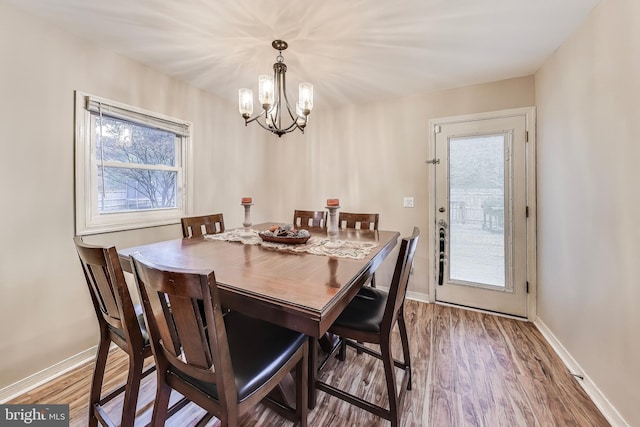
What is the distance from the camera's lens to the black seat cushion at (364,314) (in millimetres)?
1337

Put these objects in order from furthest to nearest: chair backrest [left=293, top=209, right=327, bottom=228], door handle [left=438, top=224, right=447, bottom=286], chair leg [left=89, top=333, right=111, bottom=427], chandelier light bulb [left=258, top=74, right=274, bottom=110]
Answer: door handle [left=438, top=224, right=447, bottom=286]
chair backrest [left=293, top=209, right=327, bottom=228]
chandelier light bulb [left=258, top=74, right=274, bottom=110]
chair leg [left=89, top=333, right=111, bottom=427]

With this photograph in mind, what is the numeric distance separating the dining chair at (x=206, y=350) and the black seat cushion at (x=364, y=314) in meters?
0.29

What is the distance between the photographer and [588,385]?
5.26 ft

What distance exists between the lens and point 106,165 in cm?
208

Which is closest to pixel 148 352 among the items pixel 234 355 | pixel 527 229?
pixel 234 355

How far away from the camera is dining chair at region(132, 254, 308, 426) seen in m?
0.80

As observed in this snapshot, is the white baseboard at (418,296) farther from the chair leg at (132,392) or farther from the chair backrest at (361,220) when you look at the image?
the chair leg at (132,392)

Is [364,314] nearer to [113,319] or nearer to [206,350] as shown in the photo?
[206,350]

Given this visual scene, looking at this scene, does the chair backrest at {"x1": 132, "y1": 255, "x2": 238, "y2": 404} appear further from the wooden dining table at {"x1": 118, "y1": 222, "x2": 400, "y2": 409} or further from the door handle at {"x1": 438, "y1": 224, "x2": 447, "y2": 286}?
the door handle at {"x1": 438, "y1": 224, "x2": 447, "y2": 286}

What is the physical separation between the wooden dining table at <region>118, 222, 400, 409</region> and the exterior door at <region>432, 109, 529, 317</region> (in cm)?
131

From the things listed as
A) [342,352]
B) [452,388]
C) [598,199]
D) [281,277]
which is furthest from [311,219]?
[598,199]

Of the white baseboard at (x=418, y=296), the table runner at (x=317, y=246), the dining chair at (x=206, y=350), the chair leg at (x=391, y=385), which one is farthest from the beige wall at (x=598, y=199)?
the dining chair at (x=206, y=350)

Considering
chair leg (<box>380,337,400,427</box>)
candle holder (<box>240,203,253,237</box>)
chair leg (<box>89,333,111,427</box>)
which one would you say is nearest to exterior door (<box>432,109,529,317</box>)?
chair leg (<box>380,337,400,427</box>)

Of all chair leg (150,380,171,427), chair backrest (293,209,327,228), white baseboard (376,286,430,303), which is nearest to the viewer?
chair leg (150,380,171,427)
